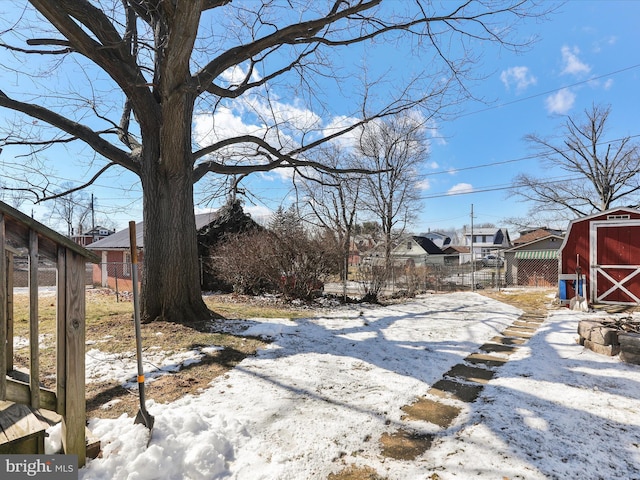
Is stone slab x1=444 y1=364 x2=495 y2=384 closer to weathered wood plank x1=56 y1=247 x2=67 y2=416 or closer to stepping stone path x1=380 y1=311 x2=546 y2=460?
stepping stone path x1=380 y1=311 x2=546 y2=460

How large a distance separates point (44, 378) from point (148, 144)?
421 cm

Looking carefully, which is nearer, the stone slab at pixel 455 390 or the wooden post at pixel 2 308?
the wooden post at pixel 2 308

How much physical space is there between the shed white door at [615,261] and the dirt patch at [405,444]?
931cm

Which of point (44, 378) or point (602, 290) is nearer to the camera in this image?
point (44, 378)

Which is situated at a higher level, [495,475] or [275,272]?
[275,272]

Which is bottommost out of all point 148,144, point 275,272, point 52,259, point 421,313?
point 421,313

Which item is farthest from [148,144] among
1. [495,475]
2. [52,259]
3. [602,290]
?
[602,290]

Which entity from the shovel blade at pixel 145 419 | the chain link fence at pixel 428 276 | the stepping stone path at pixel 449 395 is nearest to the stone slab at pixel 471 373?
the stepping stone path at pixel 449 395

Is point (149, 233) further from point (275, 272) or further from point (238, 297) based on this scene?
point (238, 297)

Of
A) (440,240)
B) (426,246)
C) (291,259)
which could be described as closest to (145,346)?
(291,259)

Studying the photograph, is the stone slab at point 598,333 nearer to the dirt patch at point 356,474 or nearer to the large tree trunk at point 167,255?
the dirt patch at point 356,474

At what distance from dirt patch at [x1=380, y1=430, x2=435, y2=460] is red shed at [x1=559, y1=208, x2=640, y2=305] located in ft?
30.5

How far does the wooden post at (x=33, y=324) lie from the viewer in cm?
189

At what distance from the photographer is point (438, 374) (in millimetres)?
4012
